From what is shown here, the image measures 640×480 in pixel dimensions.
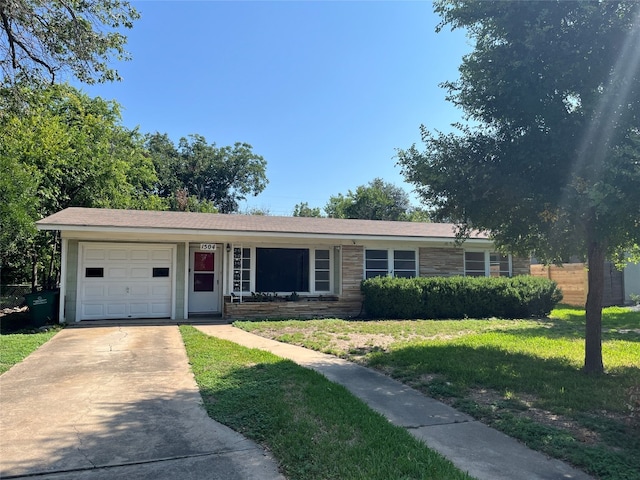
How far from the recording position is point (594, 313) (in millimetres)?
6895

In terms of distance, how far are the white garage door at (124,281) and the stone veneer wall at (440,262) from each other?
8547 millimetres

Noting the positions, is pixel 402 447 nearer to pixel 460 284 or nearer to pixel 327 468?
pixel 327 468

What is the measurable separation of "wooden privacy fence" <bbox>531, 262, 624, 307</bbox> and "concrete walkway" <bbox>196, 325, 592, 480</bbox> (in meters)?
14.3

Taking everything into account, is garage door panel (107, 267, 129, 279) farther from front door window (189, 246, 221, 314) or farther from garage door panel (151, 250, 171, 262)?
front door window (189, 246, 221, 314)

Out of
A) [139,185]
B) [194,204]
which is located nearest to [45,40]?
[139,185]

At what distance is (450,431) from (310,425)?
1.44m

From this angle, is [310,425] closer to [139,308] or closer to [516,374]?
[516,374]

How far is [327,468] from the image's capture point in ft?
11.3

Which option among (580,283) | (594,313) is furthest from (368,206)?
(594,313)

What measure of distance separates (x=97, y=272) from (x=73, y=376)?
6.89 m

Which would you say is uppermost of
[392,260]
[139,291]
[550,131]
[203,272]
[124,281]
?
[550,131]

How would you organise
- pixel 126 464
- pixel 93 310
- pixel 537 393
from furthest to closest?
pixel 93 310, pixel 537 393, pixel 126 464

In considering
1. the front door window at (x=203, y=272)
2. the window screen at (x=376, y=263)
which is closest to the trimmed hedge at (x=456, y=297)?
the window screen at (x=376, y=263)

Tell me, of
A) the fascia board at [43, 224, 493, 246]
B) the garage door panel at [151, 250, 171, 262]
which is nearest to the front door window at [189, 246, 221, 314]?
the garage door panel at [151, 250, 171, 262]
